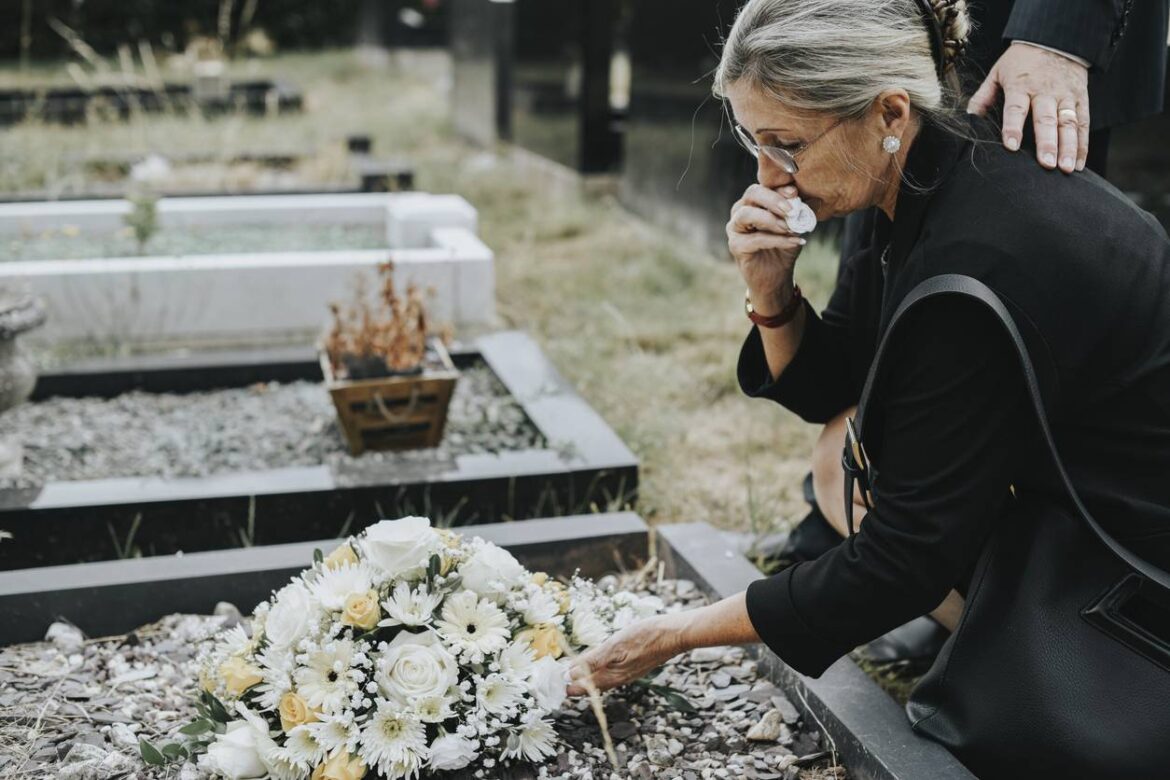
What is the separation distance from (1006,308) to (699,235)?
5085 millimetres

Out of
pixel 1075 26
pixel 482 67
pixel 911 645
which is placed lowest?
pixel 911 645

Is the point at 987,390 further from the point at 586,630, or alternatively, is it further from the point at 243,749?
the point at 243,749

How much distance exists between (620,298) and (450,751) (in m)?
3.81

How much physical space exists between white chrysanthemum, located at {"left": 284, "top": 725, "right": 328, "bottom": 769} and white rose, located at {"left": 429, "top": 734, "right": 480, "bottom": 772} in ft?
0.57

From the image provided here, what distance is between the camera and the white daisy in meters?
1.79

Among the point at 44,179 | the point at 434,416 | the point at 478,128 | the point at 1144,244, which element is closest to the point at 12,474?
the point at 434,416

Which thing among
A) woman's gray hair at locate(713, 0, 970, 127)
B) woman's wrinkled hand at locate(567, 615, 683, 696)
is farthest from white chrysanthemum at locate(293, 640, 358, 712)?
woman's gray hair at locate(713, 0, 970, 127)

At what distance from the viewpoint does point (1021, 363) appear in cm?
154

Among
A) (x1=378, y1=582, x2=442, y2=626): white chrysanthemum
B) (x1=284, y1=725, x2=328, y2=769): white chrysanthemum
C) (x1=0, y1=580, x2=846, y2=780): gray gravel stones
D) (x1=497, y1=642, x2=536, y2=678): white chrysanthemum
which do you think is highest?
(x1=378, y1=582, x2=442, y2=626): white chrysanthemum

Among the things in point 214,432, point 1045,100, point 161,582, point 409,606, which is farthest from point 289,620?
point 214,432

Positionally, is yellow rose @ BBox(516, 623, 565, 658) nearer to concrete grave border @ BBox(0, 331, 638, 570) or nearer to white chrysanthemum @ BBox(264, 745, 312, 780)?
white chrysanthemum @ BBox(264, 745, 312, 780)

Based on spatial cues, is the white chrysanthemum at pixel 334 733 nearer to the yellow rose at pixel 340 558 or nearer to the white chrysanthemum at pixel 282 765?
the white chrysanthemum at pixel 282 765

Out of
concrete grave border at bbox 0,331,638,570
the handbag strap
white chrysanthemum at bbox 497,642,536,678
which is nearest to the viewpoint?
the handbag strap

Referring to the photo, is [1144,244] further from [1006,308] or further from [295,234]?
[295,234]
